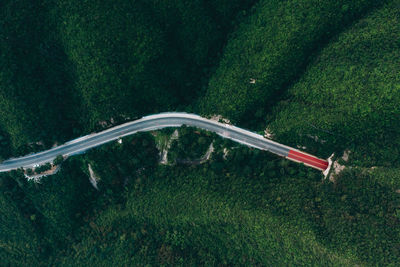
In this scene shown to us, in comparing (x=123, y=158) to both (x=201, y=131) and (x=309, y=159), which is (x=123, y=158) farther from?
(x=309, y=159)

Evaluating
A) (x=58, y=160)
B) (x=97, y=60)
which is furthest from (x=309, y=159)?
(x=58, y=160)

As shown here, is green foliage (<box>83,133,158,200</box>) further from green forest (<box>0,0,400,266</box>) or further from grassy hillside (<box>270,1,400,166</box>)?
grassy hillside (<box>270,1,400,166</box>)

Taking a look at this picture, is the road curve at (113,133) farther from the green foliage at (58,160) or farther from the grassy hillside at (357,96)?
the grassy hillside at (357,96)

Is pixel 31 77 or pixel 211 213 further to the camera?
pixel 31 77

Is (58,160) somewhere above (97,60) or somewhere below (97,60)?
below

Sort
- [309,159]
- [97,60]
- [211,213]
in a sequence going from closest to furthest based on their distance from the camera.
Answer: [211,213], [97,60], [309,159]

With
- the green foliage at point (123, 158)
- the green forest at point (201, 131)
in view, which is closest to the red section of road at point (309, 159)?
the green forest at point (201, 131)

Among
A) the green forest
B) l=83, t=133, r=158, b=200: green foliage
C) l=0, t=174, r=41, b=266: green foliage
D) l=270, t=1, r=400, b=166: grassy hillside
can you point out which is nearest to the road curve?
the green forest
